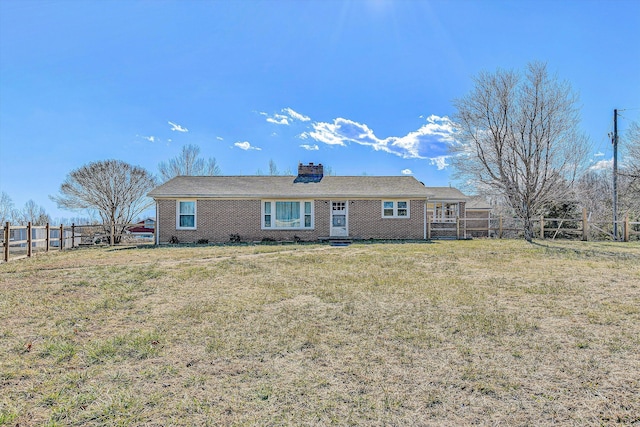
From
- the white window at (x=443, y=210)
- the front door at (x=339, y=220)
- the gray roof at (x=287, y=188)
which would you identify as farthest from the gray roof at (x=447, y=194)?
the front door at (x=339, y=220)

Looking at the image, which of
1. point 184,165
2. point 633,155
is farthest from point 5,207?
point 633,155

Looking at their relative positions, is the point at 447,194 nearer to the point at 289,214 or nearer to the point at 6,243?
the point at 289,214

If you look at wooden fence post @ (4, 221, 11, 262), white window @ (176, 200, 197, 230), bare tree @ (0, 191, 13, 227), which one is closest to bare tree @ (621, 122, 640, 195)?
white window @ (176, 200, 197, 230)

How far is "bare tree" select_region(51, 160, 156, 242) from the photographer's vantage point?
21984mm

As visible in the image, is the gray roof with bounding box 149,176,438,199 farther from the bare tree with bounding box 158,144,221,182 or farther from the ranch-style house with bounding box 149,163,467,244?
the bare tree with bounding box 158,144,221,182

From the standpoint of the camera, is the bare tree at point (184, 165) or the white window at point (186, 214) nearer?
the white window at point (186, 214)

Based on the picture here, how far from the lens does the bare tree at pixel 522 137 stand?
2008cm

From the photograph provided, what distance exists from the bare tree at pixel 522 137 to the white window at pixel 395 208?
20.5ft

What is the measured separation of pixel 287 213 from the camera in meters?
18.3

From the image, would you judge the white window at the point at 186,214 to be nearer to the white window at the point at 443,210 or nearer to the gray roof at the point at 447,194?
the gray roof at the point at 447,194

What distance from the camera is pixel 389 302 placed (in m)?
5.57

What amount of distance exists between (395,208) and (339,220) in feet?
10.5

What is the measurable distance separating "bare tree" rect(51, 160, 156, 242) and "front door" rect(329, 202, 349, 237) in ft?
45.5

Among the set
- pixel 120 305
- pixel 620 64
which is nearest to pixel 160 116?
pixel 120 305
